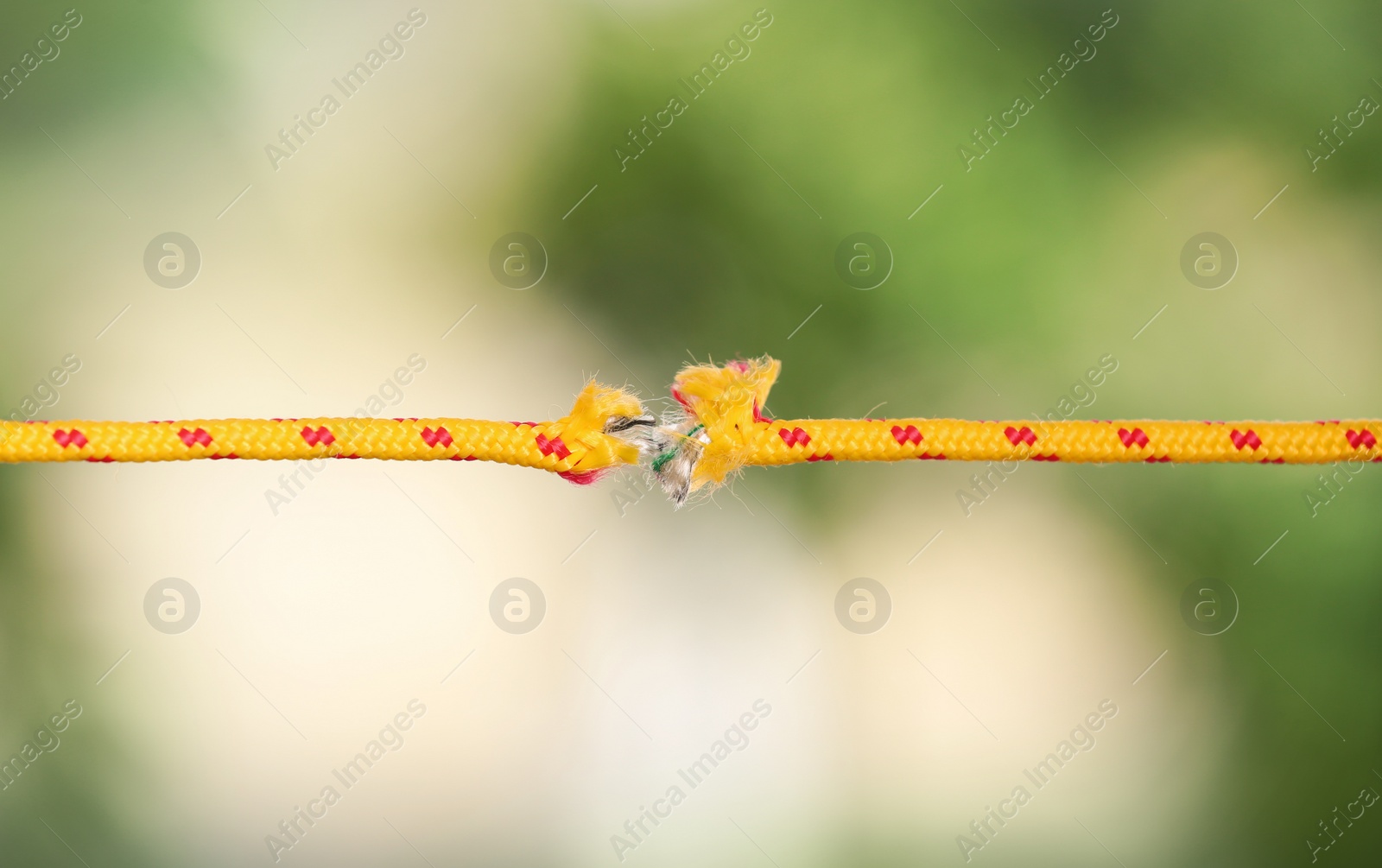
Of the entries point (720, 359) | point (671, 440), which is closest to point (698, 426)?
point (671, 440)

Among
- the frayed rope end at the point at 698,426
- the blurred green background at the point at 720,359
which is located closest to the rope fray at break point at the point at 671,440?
the frayed rope end at the point at 698,426

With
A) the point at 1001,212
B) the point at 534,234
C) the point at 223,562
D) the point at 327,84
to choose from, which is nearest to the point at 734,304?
the point at 534,234

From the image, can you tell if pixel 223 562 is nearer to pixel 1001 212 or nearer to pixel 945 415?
pixel 945 415

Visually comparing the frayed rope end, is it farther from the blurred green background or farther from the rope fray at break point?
the blurred green background

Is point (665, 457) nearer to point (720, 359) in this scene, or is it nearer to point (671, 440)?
point (671, 440)

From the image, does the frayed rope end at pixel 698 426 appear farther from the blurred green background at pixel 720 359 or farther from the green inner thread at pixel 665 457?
the blurred green background at pixel 720 359

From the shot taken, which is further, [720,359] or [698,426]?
[720,359]
